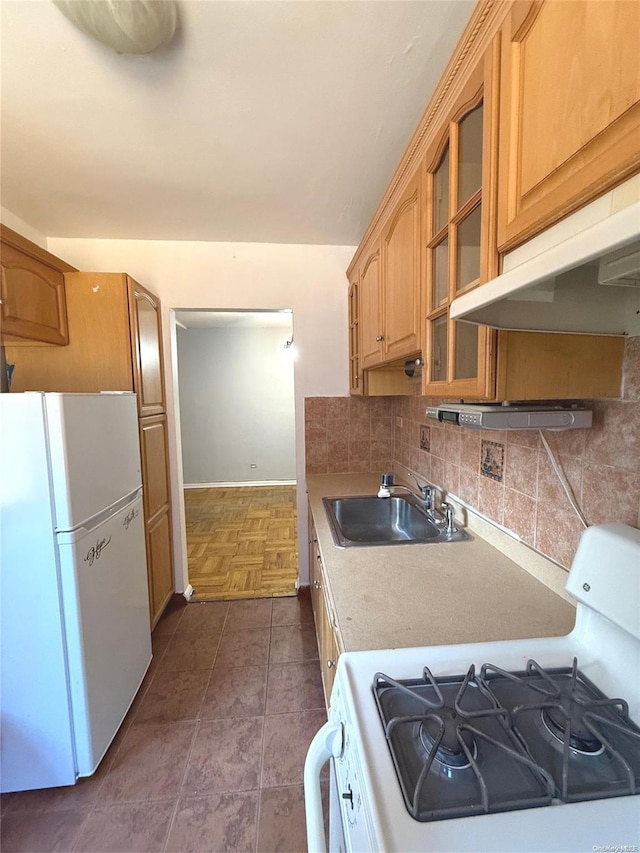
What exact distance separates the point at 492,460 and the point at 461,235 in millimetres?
783

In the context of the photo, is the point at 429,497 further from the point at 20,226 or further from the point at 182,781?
the point at 20,226

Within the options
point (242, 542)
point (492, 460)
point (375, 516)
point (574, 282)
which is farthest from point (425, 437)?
point (242, 542)

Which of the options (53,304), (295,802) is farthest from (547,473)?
(53,304)

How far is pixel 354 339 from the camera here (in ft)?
7.50

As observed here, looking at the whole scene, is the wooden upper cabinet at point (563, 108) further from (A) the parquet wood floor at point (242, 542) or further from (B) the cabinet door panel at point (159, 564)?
(A) the parquet wood floor at point (242, 542)

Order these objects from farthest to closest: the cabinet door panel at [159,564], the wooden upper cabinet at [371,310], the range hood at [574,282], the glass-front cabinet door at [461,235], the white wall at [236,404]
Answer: the white wall at [236,404]
the cabinet door panel at [159,564]
the wooden upper cabinet at [371,310]
the glass-front cabinet door at [461,235]
the range hood at [574,282]

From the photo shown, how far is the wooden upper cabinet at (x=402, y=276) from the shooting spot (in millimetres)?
1220

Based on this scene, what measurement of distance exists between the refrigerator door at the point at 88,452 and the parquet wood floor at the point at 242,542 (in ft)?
4.56

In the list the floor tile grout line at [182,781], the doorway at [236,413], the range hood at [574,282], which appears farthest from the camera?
the doorway at [236,413]

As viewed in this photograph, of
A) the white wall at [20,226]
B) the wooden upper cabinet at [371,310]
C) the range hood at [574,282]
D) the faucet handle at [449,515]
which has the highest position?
the white wall at [20,226]

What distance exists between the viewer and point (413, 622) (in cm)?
91

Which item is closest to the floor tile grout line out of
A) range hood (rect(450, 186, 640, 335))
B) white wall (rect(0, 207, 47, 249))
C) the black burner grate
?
the black burner grate

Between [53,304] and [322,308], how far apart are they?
1542 millimetres

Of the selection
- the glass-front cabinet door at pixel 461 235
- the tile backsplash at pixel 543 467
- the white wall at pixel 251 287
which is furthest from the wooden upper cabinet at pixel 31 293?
the tile backsplash at pixel 543 467
